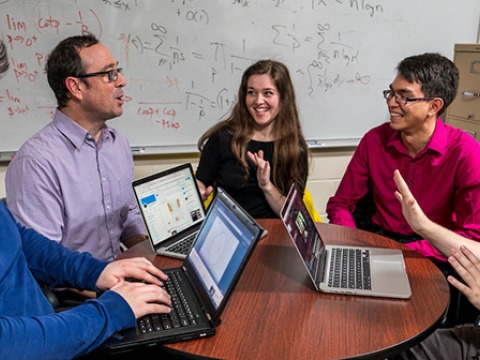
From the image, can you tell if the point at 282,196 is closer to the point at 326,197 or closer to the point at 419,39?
the point at 326,197

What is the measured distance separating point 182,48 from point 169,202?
1.31m

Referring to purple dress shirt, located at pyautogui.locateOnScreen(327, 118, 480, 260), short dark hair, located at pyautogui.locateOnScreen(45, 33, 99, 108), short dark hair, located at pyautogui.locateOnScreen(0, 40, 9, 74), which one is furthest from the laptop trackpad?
short dark hair, located at pyautogui.locateOnScreen(0, 40, 9, 74)

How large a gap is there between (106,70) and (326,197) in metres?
1.79

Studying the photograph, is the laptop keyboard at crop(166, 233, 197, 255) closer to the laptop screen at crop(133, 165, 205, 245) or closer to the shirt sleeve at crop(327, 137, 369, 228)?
the laptop screen at crop(133, 165, 205, 245)

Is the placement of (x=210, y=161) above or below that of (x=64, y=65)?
below

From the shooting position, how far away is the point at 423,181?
197 cm

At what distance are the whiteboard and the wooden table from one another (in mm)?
1425

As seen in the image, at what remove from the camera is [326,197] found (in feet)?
10.3

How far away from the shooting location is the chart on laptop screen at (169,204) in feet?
5.02

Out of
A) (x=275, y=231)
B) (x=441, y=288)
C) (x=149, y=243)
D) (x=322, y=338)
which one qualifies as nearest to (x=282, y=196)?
(x=275, y=231)

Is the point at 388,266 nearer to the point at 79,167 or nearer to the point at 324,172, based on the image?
the point at 79,167

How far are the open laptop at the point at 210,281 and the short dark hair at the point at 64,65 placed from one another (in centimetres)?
95

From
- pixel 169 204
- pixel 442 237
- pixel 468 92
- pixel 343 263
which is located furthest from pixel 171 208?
pixel 468 92

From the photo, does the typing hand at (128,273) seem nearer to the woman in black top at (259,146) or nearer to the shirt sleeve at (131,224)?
the shirt sleeve at (131,224)
